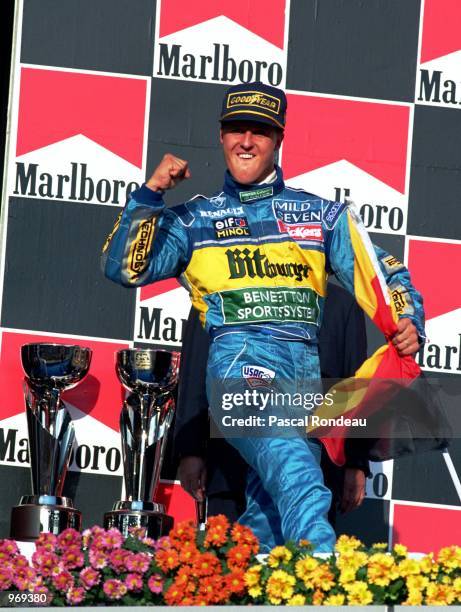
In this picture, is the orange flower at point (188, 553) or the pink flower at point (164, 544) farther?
the pink flower at point (164, 544)

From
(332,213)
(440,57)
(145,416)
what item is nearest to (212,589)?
(332,213)

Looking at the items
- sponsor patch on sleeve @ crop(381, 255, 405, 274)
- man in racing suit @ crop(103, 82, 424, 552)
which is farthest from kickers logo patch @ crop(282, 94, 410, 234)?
sponsor patch on sleeve @ crop(381, 255, 405, 274)

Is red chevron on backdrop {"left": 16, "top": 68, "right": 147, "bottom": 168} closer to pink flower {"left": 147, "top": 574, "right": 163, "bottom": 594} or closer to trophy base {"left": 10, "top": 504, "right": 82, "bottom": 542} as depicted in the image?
trophy base {"left": 10, "top": 504, "right": 82, "bottom": 542}

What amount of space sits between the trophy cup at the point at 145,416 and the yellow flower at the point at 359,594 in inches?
82.6

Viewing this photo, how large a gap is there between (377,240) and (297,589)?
279 centimetres

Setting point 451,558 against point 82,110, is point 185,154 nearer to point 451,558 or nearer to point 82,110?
point 82,110

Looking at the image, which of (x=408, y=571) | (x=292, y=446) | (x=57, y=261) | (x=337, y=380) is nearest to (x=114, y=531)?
(x=292, y=446)

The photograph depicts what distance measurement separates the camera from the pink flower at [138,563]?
15.5 ft

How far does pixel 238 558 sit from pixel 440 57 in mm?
3273

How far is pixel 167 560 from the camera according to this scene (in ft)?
15.4

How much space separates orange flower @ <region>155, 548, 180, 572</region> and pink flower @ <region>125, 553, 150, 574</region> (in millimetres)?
39

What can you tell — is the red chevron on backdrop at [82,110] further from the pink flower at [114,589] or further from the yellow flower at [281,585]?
the yellow flower at [281,585]

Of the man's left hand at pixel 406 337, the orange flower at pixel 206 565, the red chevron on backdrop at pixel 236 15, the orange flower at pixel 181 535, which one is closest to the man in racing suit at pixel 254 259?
the man's left hand at pixel 406 337

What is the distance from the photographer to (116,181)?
6910 mm
